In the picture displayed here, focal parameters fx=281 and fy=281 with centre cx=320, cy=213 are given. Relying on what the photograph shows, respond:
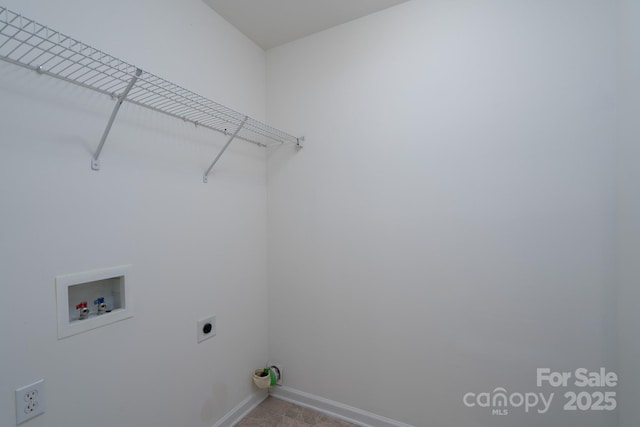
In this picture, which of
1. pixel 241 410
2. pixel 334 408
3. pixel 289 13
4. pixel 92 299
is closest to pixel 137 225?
pixel 92 299

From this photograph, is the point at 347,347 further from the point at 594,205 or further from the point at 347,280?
the point at 594,205

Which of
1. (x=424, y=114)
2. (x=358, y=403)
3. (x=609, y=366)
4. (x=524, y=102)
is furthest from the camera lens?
(x=358, y=403)

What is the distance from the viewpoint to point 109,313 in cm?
114

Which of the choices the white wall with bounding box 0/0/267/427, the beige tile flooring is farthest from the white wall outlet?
the beige tile flooring

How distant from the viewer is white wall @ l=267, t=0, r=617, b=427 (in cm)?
125

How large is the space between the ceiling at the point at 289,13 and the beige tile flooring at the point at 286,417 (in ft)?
8.12

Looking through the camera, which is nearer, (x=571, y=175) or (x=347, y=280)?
(x=571, y=175)

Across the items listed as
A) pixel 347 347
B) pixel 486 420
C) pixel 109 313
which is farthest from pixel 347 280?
pixel 109 313

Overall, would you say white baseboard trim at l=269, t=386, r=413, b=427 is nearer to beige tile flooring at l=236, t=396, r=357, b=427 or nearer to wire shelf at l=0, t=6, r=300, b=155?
beige tile flooring at l=236, t=396, r=357, b=427

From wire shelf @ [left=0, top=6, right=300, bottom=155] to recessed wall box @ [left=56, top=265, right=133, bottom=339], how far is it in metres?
0.68

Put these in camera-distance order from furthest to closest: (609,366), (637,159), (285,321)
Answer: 1. (285,321)
2. (609,366)
3. (637,159)

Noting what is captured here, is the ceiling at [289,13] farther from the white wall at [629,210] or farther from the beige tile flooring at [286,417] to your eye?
the beige tile flooring at [286,417]

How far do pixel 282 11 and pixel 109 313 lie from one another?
1789 mm

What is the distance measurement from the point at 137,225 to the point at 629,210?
2016 mm
